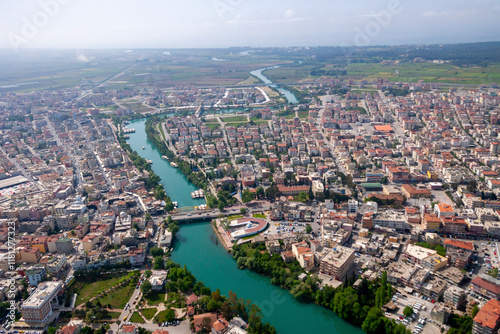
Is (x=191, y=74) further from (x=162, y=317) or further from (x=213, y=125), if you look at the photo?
(x=162, y=317)

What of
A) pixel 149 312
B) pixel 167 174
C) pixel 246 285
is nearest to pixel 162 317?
pixel 149 312

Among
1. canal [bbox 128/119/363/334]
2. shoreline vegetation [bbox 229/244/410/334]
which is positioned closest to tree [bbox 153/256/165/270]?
canal [bbox 128/119/363/334]

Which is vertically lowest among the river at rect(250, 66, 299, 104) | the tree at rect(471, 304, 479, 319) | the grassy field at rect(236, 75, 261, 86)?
the river at rect(250, 66, 299, 104)

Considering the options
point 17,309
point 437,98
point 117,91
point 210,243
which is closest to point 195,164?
point 210,243

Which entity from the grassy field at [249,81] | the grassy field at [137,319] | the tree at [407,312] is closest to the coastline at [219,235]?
the grassy field at [137,319]

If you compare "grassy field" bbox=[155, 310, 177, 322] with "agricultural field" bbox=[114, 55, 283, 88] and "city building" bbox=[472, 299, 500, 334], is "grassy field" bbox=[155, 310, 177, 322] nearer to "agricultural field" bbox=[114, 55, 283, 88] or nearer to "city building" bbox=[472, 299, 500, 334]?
"city building" bbox=[472, 299, 500, 334]

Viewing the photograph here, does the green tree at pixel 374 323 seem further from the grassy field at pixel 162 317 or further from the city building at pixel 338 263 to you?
the grassy field at pixel 162 317

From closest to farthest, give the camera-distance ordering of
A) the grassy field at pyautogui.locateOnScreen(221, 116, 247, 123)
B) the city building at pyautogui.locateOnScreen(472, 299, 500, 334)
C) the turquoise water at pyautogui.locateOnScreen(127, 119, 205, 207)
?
1. the city building at pyautogui.locateOnScreen(472, 299, 500, 334)
2. the turquoise water at pyautogui.locateOnScreen(127, 119, 205, 207)
3. the grassy field at pyautogui.locateOnScreen(221, 116, 247, 123)
